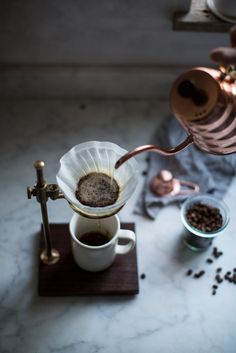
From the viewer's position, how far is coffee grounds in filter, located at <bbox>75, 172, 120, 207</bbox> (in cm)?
64

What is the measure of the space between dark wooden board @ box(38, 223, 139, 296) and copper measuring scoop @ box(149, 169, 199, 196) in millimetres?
130

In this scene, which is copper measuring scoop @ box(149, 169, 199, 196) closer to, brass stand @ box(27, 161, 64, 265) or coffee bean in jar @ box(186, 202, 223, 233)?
coffee bean in jar @ box(186, 202, 223, 233)

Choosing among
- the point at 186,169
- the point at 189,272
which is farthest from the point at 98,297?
the point at 186,169

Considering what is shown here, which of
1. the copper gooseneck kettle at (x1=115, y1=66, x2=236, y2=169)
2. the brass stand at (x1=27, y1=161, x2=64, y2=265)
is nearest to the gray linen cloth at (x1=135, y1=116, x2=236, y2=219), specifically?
the brass stand at (x1=27, y1=161, x2=64, y2=265)

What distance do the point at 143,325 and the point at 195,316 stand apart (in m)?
0.08

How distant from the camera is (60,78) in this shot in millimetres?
902

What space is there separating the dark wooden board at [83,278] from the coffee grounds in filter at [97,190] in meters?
0.16

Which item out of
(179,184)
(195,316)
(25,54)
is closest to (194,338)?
(195,316)

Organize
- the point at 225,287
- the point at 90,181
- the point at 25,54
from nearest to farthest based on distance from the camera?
the point at 90,181, the point at 225,287, the point at 25,54

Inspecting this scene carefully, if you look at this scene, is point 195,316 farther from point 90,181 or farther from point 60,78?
point 60,78

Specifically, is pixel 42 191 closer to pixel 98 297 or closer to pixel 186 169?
pixel 98 297

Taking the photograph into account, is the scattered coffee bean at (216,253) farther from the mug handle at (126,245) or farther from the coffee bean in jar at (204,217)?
the mug handle at (126,245)

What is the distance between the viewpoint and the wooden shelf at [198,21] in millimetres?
784

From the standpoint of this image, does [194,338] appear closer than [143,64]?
Yes
